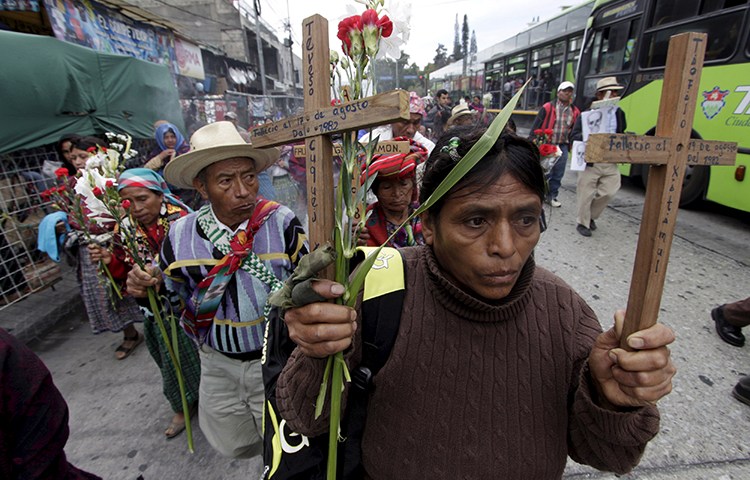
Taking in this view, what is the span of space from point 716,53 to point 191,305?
288 inches

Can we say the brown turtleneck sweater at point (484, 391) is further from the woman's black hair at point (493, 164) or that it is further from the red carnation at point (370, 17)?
the red carnation at point (370, 17)

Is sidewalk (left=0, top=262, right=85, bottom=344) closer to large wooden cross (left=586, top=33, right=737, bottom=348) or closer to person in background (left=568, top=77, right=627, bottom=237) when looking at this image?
large wooden cross (left=586, top=33, right=737, bottom=348)

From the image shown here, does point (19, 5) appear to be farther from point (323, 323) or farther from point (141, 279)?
point (323, 323)

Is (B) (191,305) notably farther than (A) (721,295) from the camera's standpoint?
No

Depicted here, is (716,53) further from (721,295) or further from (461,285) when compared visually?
(461,285)

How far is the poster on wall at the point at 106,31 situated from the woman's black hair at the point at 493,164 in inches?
301

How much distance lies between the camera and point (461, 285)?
44.4 inches

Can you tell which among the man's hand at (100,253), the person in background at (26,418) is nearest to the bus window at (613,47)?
the man's hand at (100,253)

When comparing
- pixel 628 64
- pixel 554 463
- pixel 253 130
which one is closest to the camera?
pixel 253 130

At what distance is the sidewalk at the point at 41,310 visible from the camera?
3.99 meters

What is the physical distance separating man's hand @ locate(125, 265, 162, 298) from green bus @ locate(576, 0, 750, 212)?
18.1 ft

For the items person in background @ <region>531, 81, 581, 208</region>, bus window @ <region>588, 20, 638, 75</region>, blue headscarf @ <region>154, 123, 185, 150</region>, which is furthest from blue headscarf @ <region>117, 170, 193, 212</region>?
bus window @ <region>588, 20, 638, 75</region>

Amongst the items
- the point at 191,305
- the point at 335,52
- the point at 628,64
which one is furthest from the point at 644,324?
the point at 628,64

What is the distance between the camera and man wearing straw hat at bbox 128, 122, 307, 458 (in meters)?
1.92
